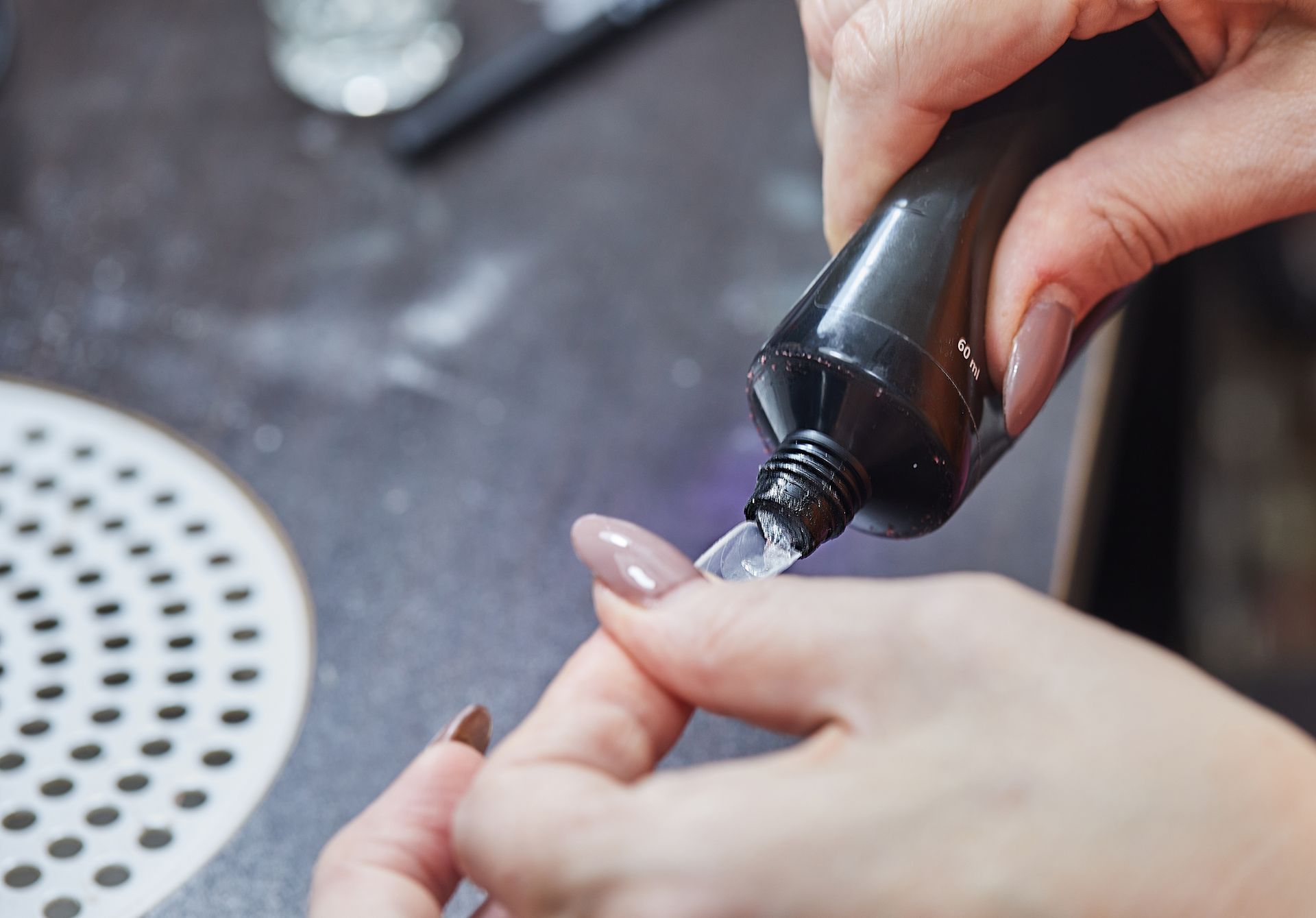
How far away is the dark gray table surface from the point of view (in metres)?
0.54

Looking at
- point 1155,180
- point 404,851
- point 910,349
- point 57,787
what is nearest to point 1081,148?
point 1155,180

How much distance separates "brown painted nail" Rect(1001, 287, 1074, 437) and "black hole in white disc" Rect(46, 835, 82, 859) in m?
0.39

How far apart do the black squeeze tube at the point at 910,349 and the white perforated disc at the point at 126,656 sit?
9.0 inches

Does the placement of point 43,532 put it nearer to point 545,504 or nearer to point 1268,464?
point 545,504

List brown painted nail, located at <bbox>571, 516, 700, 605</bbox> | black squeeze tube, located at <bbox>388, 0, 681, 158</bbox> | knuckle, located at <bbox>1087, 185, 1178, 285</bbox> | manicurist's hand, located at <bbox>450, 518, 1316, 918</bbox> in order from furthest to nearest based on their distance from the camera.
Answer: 1. black squeeze tube, located at <bbox>388, 0, 681, 158</bbox>
2. knuckle, located at <bbox>1087, 185, 1178, 285</bbox>
3. brown painted nail, located at <bbox>571, 516, 700, 605</bbox>
4. manicurist's hand, located at <bbox>450, 518, 1316, 918</bbox>

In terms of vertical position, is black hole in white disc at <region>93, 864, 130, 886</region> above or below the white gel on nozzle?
below

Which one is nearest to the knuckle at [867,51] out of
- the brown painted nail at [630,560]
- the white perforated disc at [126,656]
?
the brown painted nail at [630,560]

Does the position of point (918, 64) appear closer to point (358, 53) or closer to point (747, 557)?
point (747, 557)

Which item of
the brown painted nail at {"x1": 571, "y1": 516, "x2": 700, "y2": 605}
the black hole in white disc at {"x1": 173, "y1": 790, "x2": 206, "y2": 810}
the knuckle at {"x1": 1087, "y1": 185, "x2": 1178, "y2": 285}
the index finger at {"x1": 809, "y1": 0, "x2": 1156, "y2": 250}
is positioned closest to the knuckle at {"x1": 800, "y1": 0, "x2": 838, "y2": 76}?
the index finger at {"x1": 809, "y1": 0, "x2": 1156, "y2": 250}

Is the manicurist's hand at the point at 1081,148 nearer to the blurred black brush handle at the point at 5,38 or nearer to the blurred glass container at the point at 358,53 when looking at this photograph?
the blurred glass container at the point at 358,53

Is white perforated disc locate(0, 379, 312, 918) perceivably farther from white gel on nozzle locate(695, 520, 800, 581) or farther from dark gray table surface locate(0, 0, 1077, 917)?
white gel on nozzle locate(695, 520, 800, 581)

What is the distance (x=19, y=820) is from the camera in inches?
18.2

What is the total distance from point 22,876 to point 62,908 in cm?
→ 2

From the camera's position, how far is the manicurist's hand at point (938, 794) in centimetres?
29
